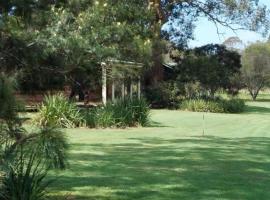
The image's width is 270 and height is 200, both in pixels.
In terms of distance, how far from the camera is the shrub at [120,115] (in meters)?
22.6

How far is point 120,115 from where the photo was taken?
23266mm

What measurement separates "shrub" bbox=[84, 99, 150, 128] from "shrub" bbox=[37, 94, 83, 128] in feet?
1.67

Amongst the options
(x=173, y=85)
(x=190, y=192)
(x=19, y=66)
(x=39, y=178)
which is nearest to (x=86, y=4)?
(x=19, y=66)

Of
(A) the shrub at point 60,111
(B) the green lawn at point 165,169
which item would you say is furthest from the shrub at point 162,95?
(B) the green lawn at point 165,169

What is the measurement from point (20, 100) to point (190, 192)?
337 centimetres

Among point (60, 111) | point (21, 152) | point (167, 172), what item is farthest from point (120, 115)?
point (21, 152)

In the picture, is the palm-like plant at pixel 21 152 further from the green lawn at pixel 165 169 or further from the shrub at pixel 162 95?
the shrub at pixel 162 95

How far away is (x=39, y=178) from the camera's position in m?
7.04

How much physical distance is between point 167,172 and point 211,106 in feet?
95.2

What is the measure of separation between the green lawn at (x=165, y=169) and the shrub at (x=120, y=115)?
13.5 ft

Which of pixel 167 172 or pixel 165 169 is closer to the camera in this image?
pixel 167 172

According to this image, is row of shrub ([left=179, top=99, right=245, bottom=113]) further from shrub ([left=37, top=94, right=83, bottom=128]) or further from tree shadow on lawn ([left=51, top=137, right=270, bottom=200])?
tree shadow on lawn ([left=51, top=137, right=270, bottom=200])

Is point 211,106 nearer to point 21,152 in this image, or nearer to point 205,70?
point 205,70

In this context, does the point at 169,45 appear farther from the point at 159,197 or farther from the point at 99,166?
the point at 159,197
